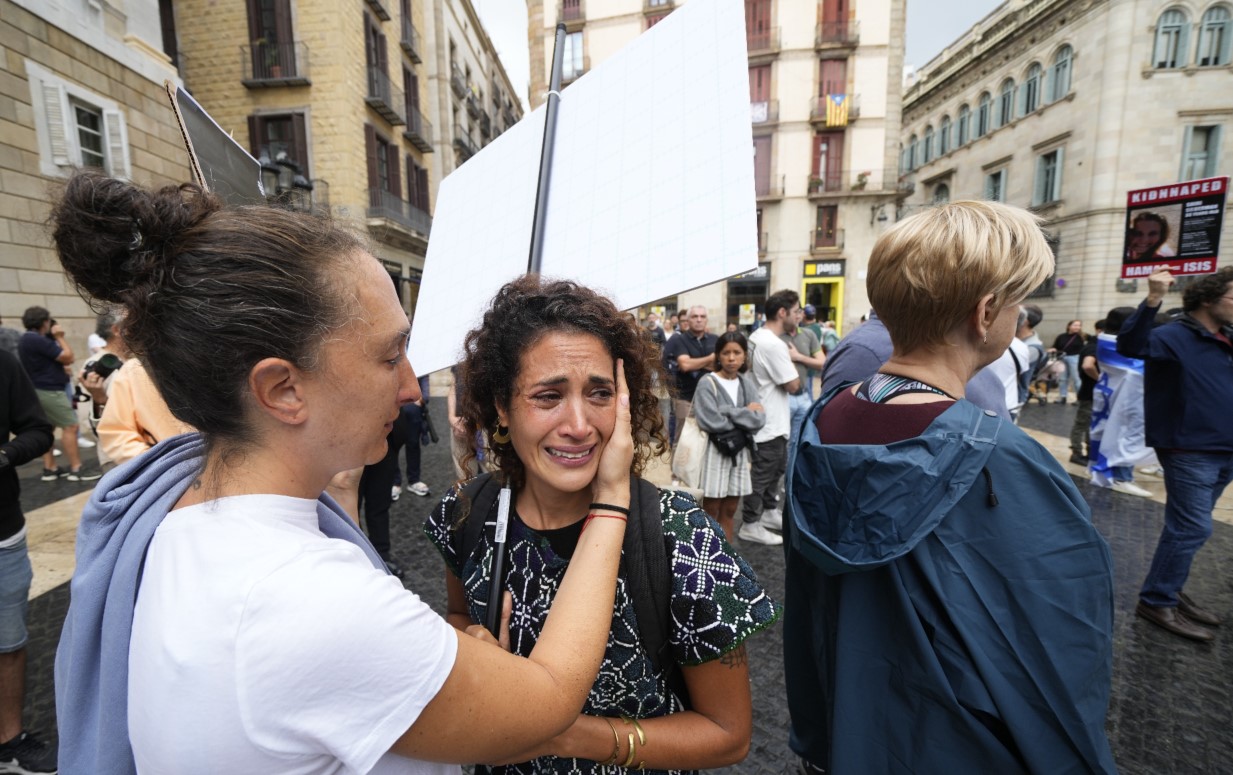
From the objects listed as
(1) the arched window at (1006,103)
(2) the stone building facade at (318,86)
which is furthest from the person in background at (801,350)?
(1) the arched window at (1006,103)

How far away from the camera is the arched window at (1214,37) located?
19297 millimetres

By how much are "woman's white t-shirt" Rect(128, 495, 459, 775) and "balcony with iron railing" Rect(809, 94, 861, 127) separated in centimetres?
2609

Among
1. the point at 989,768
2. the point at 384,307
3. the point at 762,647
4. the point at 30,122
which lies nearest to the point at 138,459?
the point at 384,307

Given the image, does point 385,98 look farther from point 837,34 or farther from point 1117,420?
point 1117,420

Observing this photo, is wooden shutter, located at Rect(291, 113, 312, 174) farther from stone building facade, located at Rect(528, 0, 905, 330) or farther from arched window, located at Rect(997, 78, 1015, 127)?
arched window, located at Rect(997, 78, 1015, 127)

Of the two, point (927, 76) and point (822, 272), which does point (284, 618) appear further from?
point (927, 76)

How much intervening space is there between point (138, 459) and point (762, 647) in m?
3.10

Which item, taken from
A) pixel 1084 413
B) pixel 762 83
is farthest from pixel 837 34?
pixel 1084 413

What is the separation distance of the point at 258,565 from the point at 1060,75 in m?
31.1

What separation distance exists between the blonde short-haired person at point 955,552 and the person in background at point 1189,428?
2843mm

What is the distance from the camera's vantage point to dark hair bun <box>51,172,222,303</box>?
0.77m

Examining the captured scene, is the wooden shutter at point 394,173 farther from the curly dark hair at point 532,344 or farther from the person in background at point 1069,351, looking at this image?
the curly dark hair at point 532,344

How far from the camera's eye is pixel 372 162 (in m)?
16.1

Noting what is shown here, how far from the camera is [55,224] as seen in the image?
814 millimetres
